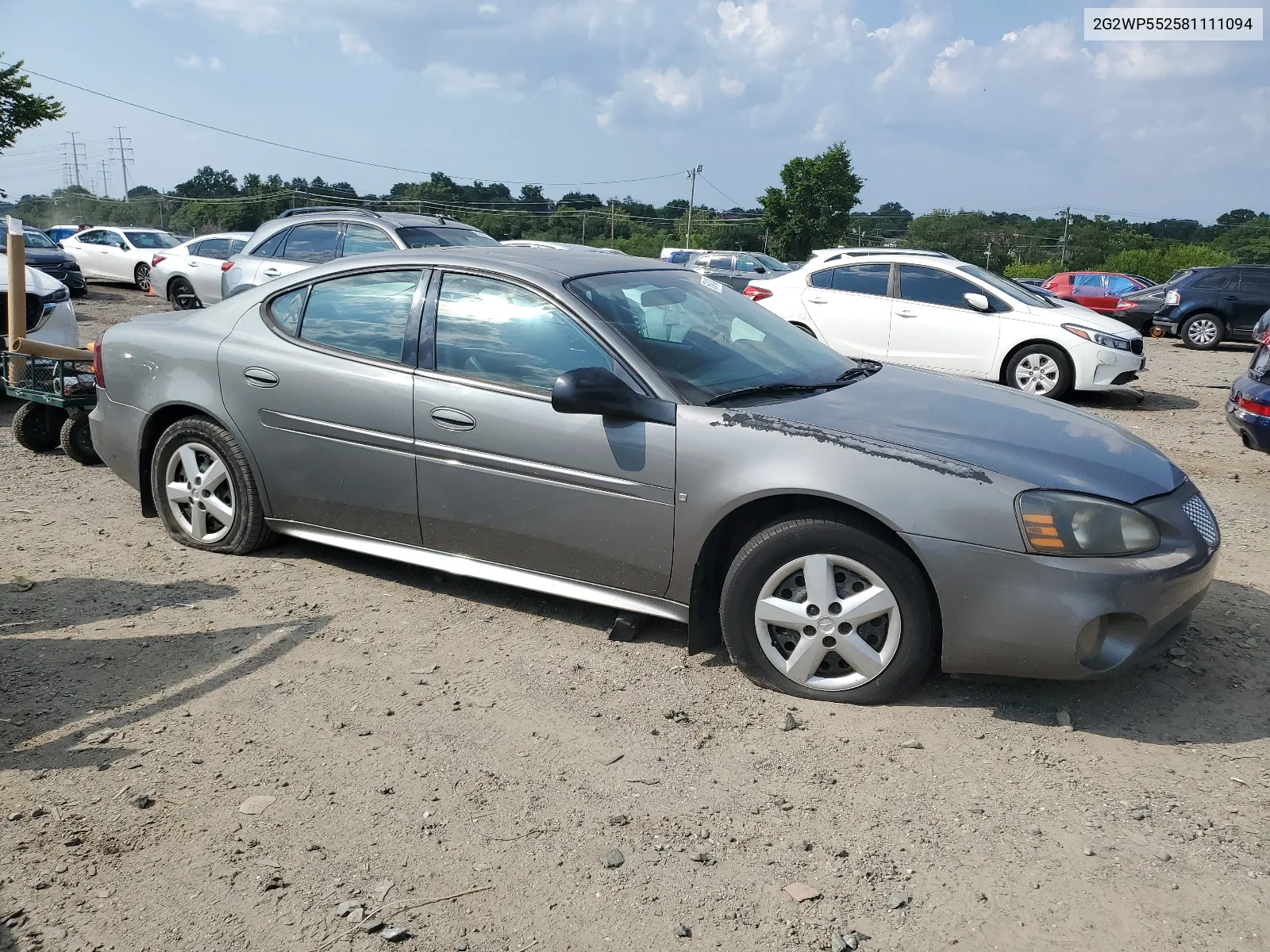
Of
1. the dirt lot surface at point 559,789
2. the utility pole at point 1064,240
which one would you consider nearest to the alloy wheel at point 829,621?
the dirt lot surface at point 559,789

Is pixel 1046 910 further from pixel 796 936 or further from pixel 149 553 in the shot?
pixel 149 553

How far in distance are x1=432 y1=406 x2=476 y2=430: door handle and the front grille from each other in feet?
8.91

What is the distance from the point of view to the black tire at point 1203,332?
18484 mm

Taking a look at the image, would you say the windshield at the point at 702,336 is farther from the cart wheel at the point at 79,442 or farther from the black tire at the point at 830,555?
the cart wheel at the point at 79,442

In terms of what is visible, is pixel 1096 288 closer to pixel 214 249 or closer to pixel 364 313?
pixel 214 249

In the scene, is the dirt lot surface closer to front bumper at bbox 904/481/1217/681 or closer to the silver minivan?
front bumper at bbox 904/481/1217/681

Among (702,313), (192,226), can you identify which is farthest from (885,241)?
(702,313)

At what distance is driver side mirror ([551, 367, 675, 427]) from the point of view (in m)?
3.90

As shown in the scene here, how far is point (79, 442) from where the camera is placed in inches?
279

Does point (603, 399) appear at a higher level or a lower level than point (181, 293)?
higher

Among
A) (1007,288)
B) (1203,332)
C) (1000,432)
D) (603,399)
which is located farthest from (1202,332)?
(603,399)

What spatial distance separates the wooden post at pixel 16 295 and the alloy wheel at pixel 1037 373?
8.91m

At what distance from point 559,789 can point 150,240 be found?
24663 millimetres

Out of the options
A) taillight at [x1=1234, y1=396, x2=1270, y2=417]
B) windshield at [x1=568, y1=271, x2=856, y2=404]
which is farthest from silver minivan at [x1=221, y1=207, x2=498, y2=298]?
taillight at [x1=1234, y1=396, x2=1270, y2=417]
